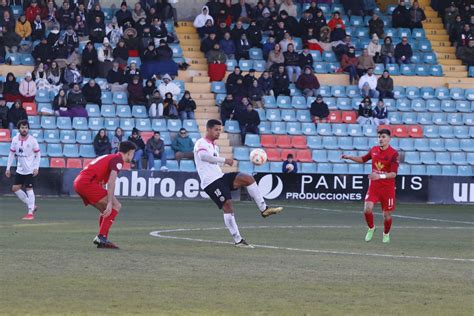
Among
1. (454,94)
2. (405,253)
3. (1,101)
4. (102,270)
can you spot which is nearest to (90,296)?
(102,270)

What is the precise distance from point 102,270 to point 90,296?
2.43 m

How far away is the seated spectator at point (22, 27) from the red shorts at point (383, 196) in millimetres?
21177

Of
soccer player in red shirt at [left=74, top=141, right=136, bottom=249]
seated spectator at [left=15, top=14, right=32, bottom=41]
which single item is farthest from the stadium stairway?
soccer player in red shirt at [left=74, top=141, right=136, bottom=249]

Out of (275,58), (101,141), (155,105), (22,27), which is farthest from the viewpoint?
(275,58)

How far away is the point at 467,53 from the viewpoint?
44000 mm

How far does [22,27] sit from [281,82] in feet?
29.2

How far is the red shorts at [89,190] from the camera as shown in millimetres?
17922

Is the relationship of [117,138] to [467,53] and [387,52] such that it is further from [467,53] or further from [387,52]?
[467,53]

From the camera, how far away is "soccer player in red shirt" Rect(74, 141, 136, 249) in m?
17.5

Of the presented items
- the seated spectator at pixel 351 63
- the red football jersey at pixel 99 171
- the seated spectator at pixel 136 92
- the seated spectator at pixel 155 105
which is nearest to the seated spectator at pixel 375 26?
the seated spectator at pixel 351 63

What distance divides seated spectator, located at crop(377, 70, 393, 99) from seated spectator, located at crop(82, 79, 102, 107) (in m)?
9.84

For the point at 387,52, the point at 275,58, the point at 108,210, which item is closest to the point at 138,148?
the point at 275,58

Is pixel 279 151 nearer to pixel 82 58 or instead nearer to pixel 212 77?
pixel 212 77

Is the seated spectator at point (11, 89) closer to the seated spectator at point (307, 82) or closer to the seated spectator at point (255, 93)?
the seated spectator at point (255, 93)
